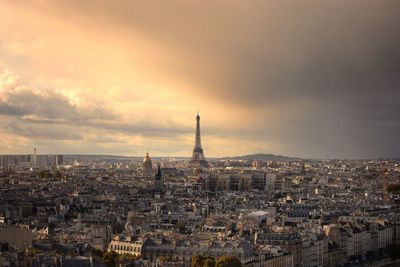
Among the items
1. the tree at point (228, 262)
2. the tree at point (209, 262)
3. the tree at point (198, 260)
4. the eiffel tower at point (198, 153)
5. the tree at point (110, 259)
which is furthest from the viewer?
the eiffel tower at point (198, 153)

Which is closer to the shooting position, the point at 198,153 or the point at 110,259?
the point at 110,259

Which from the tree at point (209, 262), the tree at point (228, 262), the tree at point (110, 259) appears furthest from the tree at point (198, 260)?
→ the tree at point (110, 259)

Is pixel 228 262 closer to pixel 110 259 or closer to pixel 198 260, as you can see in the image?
pixel 198 260

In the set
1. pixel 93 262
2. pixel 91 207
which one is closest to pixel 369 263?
pixel 93 262

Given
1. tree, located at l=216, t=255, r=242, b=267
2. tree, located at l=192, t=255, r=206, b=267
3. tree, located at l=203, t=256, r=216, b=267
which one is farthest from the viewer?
tree, located at l=192, t=255, r=206, b=267

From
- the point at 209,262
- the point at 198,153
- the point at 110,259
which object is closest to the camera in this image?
the point at 209,262

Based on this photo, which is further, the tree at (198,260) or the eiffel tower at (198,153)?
the eiffel tower at (198,153)

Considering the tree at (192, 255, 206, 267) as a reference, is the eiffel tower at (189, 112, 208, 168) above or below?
above

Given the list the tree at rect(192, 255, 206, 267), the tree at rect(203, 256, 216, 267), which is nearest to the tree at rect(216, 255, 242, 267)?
the tree at rect(203, 256, 216, 267)

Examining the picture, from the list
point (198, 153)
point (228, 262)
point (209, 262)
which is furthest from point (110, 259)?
point (198, 153)

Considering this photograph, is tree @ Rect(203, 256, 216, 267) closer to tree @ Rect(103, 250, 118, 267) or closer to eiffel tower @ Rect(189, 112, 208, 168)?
tree @ Rect(103, 250, 118, 267)

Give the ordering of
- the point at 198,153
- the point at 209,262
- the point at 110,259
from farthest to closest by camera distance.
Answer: the point at 198,153 → the point at 110,259 → the point at 209,262

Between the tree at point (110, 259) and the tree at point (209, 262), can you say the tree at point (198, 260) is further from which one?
the tree at point (110, 259)
